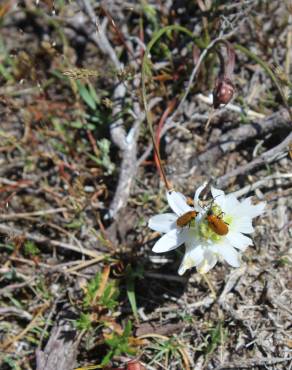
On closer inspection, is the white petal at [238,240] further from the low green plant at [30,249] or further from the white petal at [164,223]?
the low green plant at [30,249]

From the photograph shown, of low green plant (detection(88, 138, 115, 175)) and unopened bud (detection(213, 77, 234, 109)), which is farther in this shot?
low green plant (detection(88, 138, 115, 175))

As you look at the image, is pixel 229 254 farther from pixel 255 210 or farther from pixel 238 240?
pixel 255 210

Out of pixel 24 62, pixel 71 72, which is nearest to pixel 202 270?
pixel 71 72

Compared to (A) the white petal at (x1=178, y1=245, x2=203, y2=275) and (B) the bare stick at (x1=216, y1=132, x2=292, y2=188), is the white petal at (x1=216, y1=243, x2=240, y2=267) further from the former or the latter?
(B) the bare stick at (x1=216, y1=132, x2=292, y2=188)

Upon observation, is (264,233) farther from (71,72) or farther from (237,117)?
(71,72)

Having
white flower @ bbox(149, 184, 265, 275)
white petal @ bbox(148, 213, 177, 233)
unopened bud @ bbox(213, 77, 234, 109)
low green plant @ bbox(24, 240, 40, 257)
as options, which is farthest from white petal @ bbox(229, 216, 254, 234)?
low green plant @ bbox(24, 240, 40, 257)

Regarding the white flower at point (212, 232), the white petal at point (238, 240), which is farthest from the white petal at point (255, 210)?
the white petal at point (238, 240)
